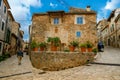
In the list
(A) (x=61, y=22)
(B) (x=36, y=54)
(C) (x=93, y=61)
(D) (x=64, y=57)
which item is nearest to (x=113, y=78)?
(C) (x=93, y=61)

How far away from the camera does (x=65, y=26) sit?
81.8 feet

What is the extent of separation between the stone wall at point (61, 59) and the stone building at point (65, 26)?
8.01 m

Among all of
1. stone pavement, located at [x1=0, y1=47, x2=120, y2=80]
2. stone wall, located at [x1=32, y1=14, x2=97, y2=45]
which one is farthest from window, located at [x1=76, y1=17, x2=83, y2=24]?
stone pavement, located at [x1=0, y1=47, x2=120, y2=80]

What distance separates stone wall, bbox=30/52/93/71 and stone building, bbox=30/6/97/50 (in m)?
8.01

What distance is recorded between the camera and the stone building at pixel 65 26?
24.5m

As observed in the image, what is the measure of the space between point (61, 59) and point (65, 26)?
964cm

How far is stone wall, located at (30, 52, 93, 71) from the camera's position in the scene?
16.0 metres

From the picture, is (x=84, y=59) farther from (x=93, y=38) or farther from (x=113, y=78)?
(x=93, y=38)

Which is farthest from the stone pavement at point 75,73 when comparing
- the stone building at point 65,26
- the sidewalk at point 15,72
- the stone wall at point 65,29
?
the stone building at point 65,26

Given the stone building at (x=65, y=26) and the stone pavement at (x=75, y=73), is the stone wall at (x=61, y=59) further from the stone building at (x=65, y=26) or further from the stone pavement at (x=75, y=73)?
the stone building at (x=65, y=26)

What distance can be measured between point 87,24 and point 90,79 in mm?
16343

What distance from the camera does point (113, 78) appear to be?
9.34 metres

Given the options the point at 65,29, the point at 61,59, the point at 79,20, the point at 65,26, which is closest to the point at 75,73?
the point at 61,59

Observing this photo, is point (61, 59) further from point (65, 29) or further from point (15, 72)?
point (65, 29)
